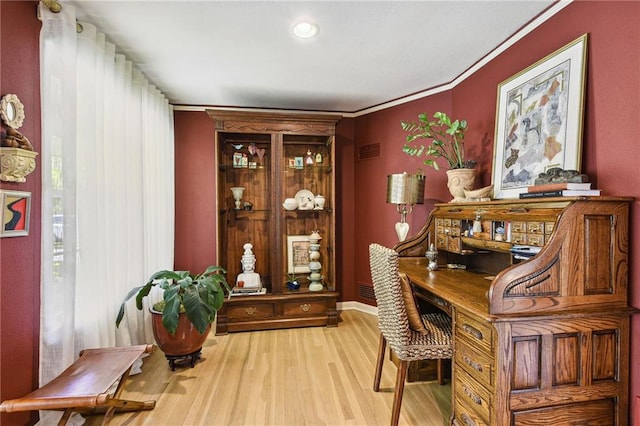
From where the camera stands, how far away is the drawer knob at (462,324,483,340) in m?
1.37

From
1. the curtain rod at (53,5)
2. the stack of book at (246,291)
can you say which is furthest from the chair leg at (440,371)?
the curtain rod at (53,5)

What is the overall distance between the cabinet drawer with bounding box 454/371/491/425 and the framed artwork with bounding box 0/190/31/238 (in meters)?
2.44

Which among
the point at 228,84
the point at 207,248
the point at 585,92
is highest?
the point at 228,84

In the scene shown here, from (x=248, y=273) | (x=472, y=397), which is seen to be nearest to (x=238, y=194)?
(x=248, y=273)

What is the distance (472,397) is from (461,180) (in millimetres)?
1489

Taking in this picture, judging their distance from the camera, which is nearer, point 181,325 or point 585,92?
point 585,92

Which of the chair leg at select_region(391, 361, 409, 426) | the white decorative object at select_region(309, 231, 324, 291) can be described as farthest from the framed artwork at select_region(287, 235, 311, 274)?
the chair leg at select_region(391, 361, 409, 426)

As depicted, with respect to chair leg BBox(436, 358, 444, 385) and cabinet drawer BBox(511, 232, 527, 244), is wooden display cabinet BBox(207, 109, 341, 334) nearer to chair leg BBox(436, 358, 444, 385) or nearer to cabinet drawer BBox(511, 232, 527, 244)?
chair leg BBox(436, 358, 444, 385)

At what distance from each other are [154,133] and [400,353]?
2.93 meters

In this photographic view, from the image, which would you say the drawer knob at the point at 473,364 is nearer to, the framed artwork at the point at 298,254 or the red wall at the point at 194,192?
the framed artwork at the point at 298,254

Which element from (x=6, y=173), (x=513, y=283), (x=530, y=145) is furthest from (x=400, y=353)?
(x=6, y=173)

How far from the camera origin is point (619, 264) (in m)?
1.36

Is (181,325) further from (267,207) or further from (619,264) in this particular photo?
(619,264)

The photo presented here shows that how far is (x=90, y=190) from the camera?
1948 millimetres
